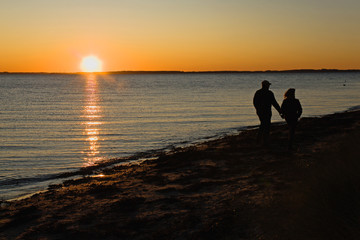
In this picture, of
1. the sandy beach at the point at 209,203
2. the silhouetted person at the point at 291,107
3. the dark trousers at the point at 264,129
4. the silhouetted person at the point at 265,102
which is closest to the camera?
the sandy beach at the point at 209,203

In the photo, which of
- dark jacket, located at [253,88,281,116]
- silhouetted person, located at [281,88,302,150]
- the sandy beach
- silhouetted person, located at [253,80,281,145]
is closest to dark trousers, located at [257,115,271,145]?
silhouetted person, located at [253,80,281,145]

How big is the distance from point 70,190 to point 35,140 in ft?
39.7

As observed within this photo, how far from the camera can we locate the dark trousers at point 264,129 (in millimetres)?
13602

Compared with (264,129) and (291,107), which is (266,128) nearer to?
(264,129)

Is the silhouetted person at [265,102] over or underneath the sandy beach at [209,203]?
over

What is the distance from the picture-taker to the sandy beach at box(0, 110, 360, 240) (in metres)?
6.17

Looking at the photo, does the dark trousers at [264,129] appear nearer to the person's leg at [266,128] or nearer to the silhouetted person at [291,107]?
the person's leg at [266,128]

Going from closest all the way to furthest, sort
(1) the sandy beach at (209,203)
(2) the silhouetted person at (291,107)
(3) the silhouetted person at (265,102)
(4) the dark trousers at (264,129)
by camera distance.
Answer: (1) the sandy beach at (209,203)
(2) the silhouetted person at (291,107)
(3) the silhouetted person at (265,102)
(4) the dark trousers at (264,129)

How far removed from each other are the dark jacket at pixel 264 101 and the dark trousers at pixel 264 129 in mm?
167

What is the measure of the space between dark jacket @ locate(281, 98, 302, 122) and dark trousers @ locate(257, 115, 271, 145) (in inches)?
37.0

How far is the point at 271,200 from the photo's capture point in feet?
25.9

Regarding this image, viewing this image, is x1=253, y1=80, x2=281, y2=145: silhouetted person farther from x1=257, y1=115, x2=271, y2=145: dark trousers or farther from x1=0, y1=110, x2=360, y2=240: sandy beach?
x1=0, y1=110, x2=360, y2=240: sandy beach

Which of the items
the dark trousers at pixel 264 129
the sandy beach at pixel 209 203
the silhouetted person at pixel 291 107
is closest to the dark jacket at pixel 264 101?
the dark trousers at pixel 264 129

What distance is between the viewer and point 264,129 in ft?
46.7
